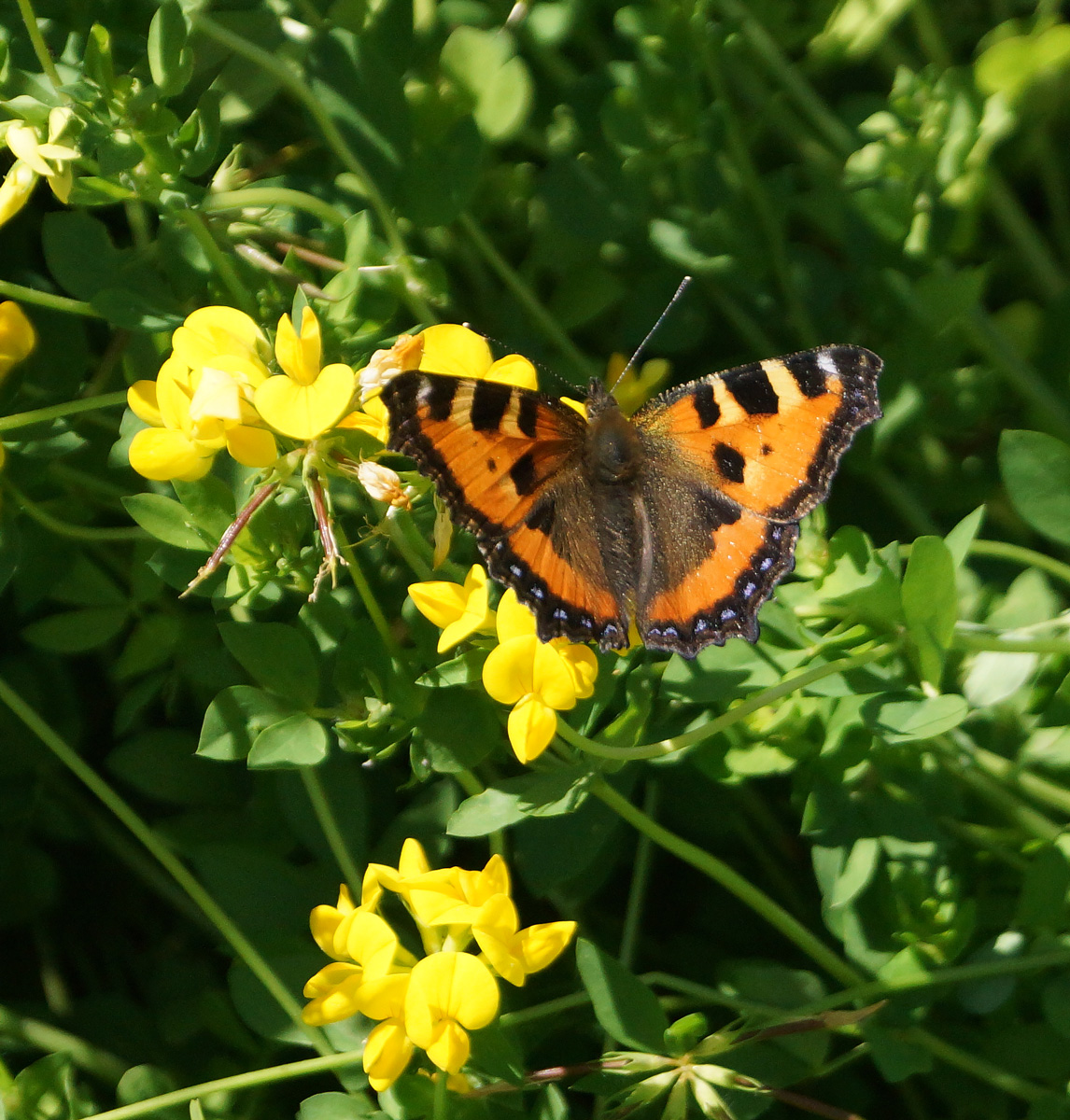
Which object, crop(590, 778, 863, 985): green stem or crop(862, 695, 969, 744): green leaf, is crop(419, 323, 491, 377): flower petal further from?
crop(862, 695, 969, 744): green leaf

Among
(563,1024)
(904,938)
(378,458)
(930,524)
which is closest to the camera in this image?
(378,458)

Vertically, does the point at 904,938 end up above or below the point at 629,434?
below

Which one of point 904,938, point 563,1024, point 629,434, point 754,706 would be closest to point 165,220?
point 629,434

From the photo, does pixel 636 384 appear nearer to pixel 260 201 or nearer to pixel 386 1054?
pixel 260 201

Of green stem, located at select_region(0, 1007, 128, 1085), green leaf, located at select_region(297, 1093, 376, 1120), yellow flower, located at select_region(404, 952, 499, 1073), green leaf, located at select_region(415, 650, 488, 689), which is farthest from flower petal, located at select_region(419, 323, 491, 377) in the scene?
green stem, located at select_region(0, 1007, 128, 1085)

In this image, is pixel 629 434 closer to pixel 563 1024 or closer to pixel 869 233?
pixel 869 233

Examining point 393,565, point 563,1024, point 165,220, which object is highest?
point 165,220
